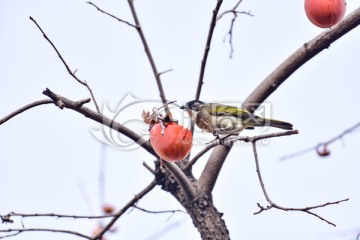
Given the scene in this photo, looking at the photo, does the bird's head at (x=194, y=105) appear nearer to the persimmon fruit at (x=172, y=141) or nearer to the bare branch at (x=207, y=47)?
the bare branch at (x=207, y=47)

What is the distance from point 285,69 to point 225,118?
1.02m

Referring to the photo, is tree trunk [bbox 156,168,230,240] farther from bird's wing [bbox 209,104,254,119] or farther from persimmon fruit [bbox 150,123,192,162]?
persimmon fruit [bbox 150,123,192,162]

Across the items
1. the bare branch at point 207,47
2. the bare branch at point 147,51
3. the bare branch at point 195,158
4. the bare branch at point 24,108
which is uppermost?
the bare branch at point 147,51

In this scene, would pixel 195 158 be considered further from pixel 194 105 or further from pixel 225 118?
pixel 225 118

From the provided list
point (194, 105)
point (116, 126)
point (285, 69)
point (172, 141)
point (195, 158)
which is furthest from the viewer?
point (194, 105)

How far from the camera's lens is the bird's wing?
392 centimetres

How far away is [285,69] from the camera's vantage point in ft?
11.7

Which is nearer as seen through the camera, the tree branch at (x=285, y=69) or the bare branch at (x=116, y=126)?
the bare branch at (x=116, y=126)

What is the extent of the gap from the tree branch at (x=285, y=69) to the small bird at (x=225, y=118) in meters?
0.17

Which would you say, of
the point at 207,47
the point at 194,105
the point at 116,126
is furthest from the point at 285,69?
the point at 116,126

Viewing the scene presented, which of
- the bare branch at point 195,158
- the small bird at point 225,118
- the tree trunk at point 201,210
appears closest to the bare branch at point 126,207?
the tree trunk at point 201,210

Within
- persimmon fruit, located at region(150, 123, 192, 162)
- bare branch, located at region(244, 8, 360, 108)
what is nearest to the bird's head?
bare branch, located at region(244, 8, 360, 108)

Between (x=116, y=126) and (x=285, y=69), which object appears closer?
(x=116, y=126)

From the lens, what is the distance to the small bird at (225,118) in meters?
3.72
